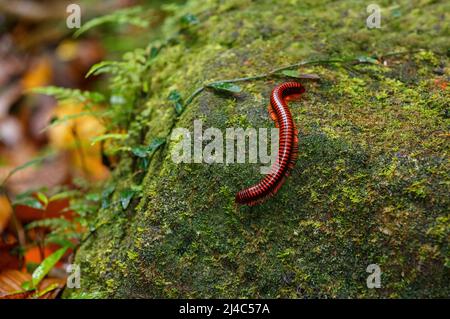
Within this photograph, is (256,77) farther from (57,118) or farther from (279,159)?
(57,118)

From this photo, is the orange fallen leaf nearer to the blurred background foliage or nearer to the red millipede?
the blurred background foliage

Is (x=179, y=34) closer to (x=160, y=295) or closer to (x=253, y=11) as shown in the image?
(x=253, y=11)

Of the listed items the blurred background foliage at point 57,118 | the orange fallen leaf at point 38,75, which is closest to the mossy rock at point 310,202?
the blurred background foliage at point 57,118

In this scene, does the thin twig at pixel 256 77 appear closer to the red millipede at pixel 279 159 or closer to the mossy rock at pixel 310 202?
the mossy rock at pixel 310 202

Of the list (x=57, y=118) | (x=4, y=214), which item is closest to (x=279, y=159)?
(x=57, y=118)

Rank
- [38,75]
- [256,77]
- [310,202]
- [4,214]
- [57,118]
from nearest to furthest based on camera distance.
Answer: [310,202] → [256,77] → [57,118] → [4,214] → [38,75]
